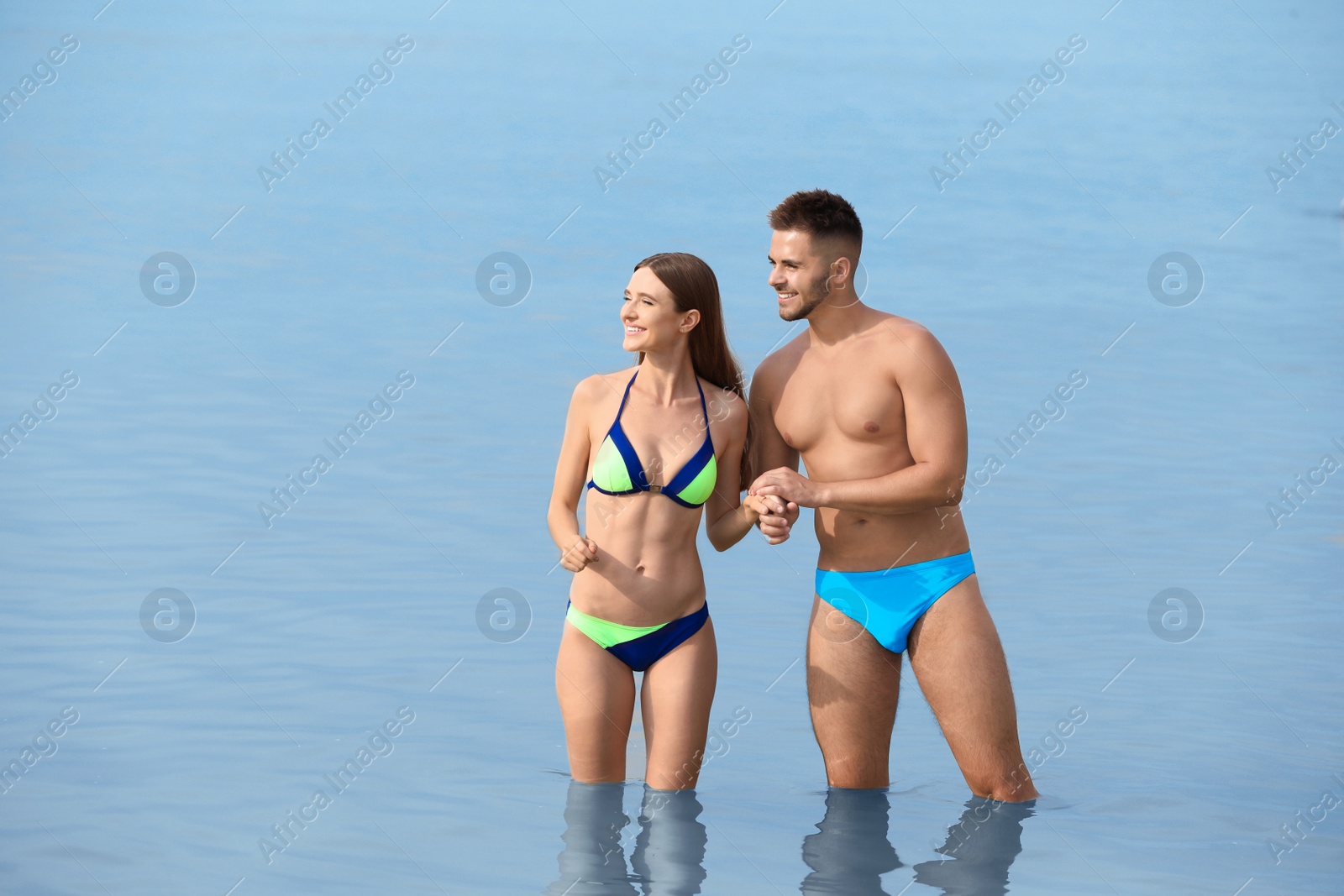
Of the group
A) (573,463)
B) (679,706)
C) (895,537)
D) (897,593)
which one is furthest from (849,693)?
(573,463)

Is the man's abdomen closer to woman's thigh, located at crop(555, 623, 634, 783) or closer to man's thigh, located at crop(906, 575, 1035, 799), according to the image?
man's thigh, located at crop(906, 575, 1035, 799)

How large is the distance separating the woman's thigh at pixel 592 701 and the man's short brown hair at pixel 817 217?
64.0 inches

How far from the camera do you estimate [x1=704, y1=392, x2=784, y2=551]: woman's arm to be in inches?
233

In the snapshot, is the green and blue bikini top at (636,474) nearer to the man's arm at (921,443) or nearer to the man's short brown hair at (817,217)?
the man's arm at (921,443)

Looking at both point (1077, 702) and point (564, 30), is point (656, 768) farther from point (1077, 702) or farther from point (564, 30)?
point (564, 30)

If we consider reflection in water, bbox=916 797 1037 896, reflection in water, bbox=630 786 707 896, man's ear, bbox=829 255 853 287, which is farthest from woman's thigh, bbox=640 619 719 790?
man's ear, bbox=829 255 853 287

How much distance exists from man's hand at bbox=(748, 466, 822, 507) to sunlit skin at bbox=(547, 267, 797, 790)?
Result: 16cm

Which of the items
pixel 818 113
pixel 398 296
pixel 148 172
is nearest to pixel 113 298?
pixel 398 296

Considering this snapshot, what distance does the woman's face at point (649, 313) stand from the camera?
18.9 ft

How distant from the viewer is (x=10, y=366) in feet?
45.0

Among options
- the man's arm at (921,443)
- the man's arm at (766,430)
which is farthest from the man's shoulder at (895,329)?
the man's arm at (766,430)

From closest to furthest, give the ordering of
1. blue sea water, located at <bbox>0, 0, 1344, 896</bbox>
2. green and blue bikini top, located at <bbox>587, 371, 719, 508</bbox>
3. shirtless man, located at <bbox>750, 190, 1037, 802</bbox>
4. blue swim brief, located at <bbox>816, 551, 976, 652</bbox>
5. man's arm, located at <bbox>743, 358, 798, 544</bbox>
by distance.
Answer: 1. green and blue bikini top, located at <bbox>587, 371, 719, 508</bbox>
2. shirtless man, located at <bbox>750, 190, 1037, 802</bbox>
3. blue swim brief, located at <bbox>816, 551, 976, 652</bbox>
4. man's arm, located at <bbox>743, 358, 798, 544</bbox>
5. blue sea water, located at <bbox>0, 0, 1344, 896</bbox>

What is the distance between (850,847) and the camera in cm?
634

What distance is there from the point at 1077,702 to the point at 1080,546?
259cm
